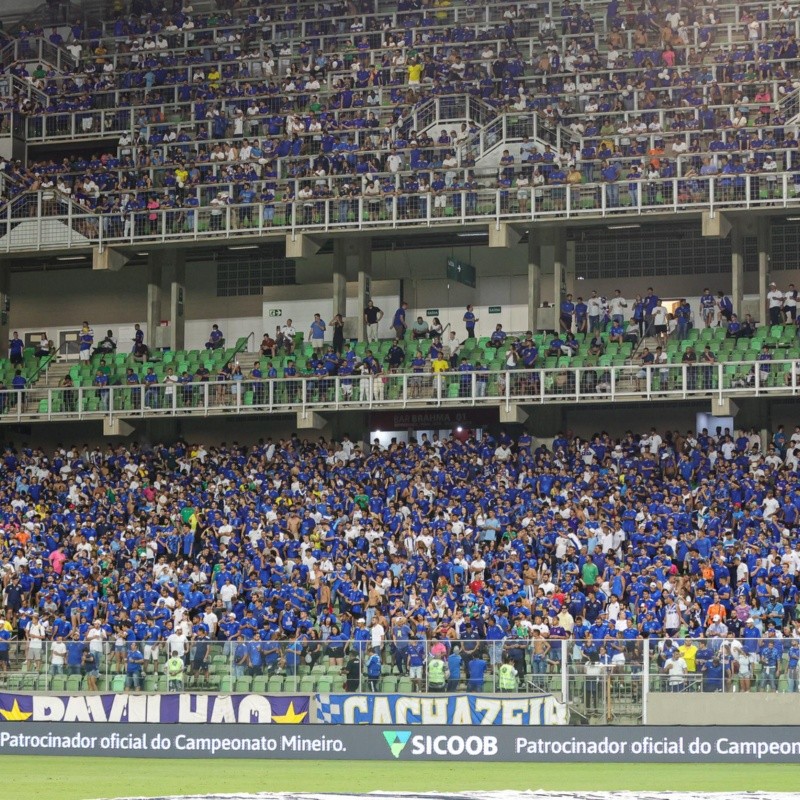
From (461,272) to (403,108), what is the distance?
5014mm

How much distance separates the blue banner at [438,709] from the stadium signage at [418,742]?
434 mm

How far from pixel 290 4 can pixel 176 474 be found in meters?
16.5

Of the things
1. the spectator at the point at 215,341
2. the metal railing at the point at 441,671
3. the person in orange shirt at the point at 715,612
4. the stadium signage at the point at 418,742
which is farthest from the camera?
the spectator at the point at 215,341

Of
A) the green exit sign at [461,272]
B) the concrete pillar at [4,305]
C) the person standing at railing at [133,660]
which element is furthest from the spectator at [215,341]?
the person standing at railing at [133,660]

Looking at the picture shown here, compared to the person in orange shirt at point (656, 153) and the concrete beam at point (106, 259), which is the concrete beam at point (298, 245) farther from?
the person in orange shirt at point (656, 153)

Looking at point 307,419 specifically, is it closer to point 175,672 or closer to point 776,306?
point 776,306

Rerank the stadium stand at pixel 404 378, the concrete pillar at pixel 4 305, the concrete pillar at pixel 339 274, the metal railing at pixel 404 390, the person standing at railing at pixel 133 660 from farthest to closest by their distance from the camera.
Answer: the concrete pillar at pixel 4 305, the concrete pillar at pixel 339 274, the metal railing at pixel 404 390, the stadium stand at pixel 404 378, the person standing at railing at pixel 133 660

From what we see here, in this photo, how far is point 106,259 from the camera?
43.4m

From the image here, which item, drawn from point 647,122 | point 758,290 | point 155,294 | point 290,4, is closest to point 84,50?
point 290,4

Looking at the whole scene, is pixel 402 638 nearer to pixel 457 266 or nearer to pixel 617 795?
pixel 617 795

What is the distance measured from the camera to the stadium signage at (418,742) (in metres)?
24.5

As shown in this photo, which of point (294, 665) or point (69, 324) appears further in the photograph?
point (69, 324)

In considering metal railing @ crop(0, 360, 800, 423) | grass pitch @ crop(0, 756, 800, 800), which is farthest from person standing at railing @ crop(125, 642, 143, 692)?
metal railing @ crop(0, 360, 800, 423)

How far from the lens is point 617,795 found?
69.7ft
